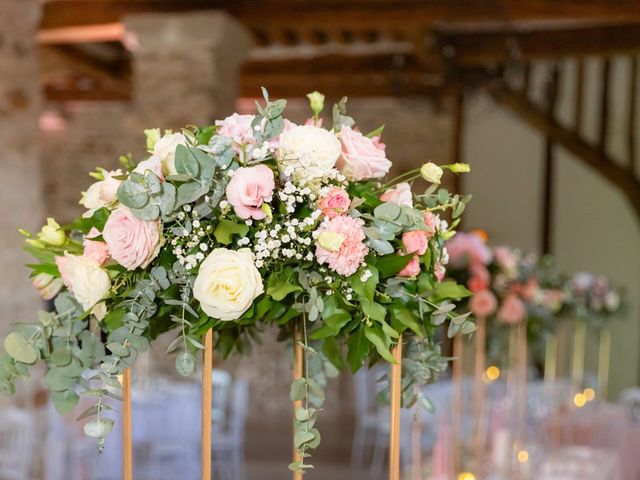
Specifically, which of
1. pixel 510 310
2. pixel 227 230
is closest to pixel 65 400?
pixel 227 230

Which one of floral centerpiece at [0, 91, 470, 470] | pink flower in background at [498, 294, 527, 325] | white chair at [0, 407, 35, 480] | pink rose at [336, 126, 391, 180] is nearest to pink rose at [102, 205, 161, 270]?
floral centerpiece at [0, 91, 470, 470]

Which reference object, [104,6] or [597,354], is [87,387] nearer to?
[104,6]

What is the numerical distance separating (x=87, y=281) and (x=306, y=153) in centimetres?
48

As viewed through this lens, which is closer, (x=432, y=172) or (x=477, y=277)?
(x=432, y=172)

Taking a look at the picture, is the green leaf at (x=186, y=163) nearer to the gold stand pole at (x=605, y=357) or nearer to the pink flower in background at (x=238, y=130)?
the pink flower in background at (x=238, y=130)

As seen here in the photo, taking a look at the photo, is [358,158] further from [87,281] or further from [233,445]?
[233,445]

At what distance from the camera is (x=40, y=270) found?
1777mm

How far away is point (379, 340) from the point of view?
162 cm

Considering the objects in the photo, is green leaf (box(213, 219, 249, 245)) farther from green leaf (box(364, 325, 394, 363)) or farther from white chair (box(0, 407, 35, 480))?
white chair (box(0, 407, 35, 480))

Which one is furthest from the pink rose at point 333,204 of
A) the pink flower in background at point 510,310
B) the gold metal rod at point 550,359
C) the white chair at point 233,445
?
the white chair at point 233,445

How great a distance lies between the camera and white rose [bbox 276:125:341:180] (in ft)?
5.35

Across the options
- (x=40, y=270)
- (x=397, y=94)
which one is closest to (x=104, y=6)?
(x=397, y=94)

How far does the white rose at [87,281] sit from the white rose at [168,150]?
0.23m

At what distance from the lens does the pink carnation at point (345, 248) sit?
1603mm
